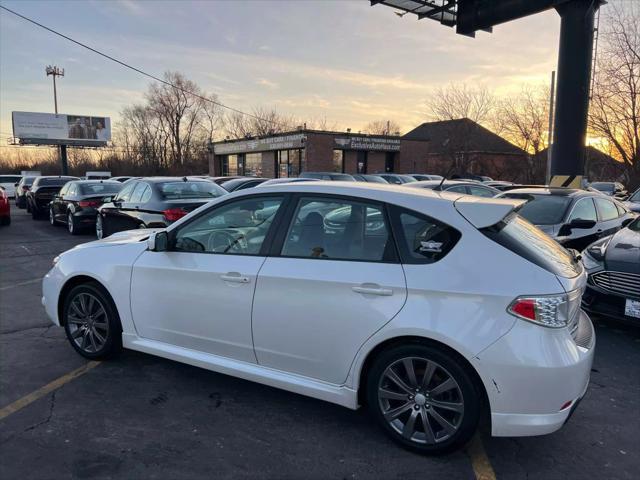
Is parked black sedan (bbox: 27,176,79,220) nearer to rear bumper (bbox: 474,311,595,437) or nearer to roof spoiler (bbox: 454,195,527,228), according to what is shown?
roof spoiler (bbox: 454,195,527,228)

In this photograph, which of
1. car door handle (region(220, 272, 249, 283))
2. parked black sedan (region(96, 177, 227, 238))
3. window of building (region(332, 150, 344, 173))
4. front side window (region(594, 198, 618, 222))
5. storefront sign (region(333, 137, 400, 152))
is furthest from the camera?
window of building (region(332, 150, 344, 173))

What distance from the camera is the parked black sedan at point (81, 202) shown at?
12.8 m

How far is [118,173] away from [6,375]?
→ 64.5 meters

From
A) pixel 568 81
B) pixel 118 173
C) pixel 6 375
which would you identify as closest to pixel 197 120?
pixel 118 173

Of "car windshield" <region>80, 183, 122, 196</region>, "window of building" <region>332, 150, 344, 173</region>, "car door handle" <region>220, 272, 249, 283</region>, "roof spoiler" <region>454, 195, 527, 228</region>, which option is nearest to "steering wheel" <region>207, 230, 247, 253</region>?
"car door handle" <region>220, 272, 249, 283</region>

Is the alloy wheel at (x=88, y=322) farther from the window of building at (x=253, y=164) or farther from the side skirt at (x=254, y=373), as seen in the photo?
the window of building at (x=253, y=164)

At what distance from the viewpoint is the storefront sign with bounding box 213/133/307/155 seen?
33.2 m

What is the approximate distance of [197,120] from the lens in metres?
64.4

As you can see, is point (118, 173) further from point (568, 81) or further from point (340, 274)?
point (340, 274)

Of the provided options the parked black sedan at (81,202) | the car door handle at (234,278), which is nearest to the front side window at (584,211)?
the car door handle at (234,278)

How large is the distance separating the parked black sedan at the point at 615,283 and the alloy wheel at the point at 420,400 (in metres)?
2.98

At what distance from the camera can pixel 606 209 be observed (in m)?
8.18

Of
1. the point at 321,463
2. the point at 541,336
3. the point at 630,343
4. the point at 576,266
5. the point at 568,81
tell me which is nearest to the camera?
the point at 541,336

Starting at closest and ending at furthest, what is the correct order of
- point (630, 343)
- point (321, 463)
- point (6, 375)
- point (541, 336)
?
point (541, 336), point (321, 463), point (6, 375), point (630, 343)
